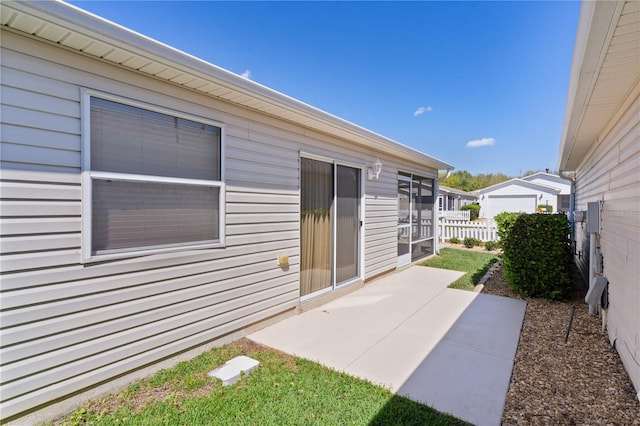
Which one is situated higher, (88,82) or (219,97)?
(219,97)

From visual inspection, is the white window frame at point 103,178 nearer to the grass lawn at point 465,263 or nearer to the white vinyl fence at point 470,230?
the grass lawn at point 465,263

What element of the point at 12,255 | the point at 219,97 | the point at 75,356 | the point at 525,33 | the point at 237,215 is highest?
the point at 525,33

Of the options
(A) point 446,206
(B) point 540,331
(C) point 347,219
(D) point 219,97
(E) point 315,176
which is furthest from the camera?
(A) point 446,206

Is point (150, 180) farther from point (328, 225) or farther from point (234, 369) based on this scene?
point (328, 225)

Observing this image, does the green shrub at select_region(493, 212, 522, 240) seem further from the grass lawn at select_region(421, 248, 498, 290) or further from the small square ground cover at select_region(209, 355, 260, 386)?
the small square ground cover at select_region(209, 355, 260, 386)

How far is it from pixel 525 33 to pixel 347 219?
21.5 feet

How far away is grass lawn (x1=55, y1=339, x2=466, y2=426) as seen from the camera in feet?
6.91

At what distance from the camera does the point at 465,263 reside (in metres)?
8.03

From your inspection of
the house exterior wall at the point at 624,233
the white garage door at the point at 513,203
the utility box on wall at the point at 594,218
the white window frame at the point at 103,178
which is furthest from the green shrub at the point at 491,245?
the white garage door at the point at 513,203

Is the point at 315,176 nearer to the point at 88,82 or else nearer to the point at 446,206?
the point at 88,82

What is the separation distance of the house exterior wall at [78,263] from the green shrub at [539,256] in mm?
4291

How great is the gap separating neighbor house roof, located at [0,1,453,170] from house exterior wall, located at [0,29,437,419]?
0.10 metres

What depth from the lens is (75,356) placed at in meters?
2.26

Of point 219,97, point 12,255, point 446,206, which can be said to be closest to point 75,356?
point 12,255
